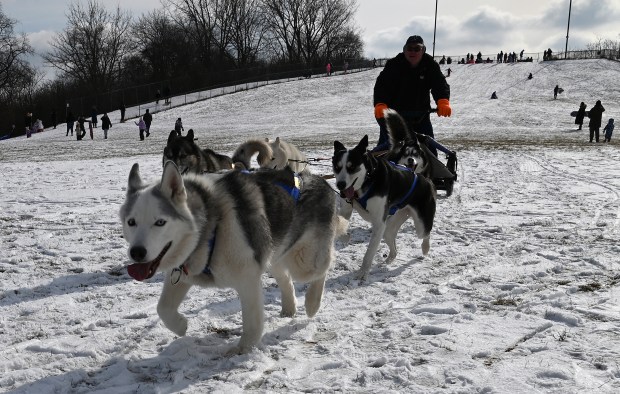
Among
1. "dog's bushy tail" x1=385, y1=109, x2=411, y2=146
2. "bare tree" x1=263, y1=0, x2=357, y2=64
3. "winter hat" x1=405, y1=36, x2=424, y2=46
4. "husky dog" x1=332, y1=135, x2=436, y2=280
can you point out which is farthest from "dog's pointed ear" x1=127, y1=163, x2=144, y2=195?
"bare tree" x1=263, y1=0, x2=357, y2=64

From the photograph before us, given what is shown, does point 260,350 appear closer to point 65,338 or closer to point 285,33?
point 65,338

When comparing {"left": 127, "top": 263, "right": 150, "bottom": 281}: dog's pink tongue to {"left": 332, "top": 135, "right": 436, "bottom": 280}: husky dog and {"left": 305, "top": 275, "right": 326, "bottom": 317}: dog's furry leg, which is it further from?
{"left": 332, "top": 135, "right": 436, "bottom": 280}: husky dog

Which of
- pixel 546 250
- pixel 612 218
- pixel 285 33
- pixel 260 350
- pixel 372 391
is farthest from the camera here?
pixel 285 33

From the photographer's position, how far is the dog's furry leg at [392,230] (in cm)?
559

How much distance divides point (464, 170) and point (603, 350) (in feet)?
32.1

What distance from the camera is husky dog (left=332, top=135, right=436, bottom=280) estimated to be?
5363mm

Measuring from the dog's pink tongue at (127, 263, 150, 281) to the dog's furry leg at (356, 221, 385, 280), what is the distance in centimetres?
250

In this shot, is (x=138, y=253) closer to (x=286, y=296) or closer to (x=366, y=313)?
(x=286, y=296)

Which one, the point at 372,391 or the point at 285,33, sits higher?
the point at 285,33

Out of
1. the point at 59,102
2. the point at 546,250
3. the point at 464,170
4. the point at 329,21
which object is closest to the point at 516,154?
the point at 464,170

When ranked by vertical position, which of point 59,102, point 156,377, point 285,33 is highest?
point 285,33

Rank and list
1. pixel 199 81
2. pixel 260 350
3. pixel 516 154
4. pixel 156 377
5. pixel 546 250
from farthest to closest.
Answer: pixel 199 81 → pixel 516 154 → pixel 546 250 → pixel 260 350 → pixel 156 377

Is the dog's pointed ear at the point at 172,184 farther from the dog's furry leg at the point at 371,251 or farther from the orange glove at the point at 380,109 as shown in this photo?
the orange glove at the point at 380,109

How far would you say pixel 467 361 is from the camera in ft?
10.0
